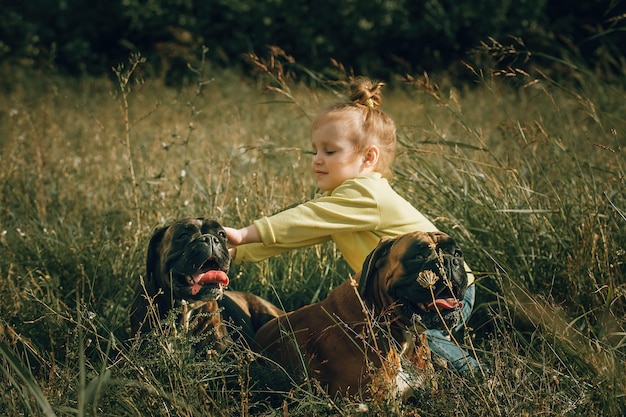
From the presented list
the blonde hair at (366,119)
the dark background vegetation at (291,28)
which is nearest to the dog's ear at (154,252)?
the blonde hair at (366,119)

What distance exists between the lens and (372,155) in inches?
121

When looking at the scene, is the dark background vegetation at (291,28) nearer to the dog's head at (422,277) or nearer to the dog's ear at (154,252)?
the dog's ear at (154,252)

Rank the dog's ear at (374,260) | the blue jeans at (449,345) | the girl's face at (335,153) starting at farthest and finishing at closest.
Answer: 1. the girl's face at (335,153)
2. the blue jeans at (449,345)
3. the dog's ear at (374,260)

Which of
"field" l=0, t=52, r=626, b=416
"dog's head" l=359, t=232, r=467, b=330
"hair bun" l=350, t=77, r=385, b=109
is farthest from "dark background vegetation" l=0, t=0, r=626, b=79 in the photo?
"dog's head" l=359, t=232, r=467, b=330

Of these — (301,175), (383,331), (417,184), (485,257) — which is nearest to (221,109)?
(301,175)

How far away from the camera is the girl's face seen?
299 cm

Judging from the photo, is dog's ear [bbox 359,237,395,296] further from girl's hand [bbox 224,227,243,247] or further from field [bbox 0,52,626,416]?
girl's hand [bbox 224,227,243,247]

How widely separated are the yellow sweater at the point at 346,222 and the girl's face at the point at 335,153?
0.09 meters

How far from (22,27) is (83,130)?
5307 mm

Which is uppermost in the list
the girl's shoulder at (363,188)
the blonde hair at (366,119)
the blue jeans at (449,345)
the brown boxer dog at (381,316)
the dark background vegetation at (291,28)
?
the blonde hair at (366,119)

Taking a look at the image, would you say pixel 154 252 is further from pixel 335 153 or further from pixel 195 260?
pixel 335 153

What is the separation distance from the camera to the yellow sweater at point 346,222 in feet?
8.95

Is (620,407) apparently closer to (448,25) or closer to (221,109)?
(221,109)

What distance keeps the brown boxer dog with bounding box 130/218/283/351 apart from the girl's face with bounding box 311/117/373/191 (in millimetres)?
615
